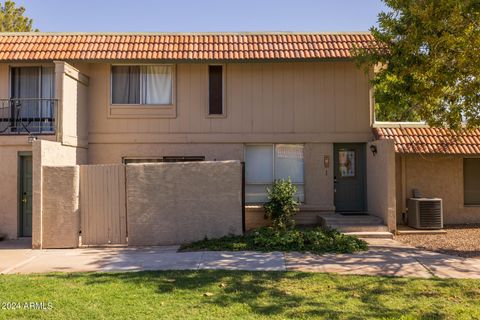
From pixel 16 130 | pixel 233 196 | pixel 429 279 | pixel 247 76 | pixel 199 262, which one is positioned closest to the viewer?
pixel 429 279

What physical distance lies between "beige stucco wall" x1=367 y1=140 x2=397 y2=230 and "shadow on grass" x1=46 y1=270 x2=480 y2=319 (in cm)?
447

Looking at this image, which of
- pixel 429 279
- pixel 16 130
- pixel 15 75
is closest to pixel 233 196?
pixel 429 279

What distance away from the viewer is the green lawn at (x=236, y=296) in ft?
20.0

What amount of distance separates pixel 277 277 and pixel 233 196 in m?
3.82

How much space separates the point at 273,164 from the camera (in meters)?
13.9

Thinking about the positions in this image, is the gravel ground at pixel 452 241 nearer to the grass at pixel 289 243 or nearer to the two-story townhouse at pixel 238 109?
the two-story townhouse at pixel 238 109

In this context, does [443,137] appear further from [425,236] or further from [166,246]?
[166,246]

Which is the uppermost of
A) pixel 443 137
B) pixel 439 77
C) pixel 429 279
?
pixel 439 77

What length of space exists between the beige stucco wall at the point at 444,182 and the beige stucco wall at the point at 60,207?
32.0 ft

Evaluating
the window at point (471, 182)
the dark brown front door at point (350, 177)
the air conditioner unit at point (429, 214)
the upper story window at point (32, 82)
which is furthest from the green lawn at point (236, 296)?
the window at point (471, 182)

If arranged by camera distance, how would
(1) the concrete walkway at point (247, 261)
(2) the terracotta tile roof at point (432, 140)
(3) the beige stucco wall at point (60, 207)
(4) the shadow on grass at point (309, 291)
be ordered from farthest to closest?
(2) the terracotta tile roof at point (432, 140)
(3) the beige stucco wall at point (60, 207)
(1) the concrete walkway at point (247, 261)
(4) the shadow on grass at point (309, 291)

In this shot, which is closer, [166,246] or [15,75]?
[166,246]

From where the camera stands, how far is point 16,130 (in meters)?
13.2

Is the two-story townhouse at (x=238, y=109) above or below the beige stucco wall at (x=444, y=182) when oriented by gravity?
above
